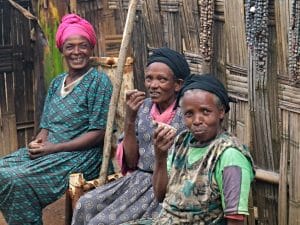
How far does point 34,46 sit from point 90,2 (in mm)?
1019

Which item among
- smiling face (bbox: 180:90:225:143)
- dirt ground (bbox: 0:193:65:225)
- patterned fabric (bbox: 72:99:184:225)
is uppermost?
smiling face (bbox: 180:90:225:143)

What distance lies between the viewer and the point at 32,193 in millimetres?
4480

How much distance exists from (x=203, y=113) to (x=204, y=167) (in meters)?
0.26

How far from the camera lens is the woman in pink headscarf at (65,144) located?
4.47m

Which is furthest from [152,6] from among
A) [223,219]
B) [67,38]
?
[223,219]

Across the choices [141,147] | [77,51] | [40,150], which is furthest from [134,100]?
[40,150]

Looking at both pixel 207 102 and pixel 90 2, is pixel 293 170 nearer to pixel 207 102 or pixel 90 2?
pixel 207 102

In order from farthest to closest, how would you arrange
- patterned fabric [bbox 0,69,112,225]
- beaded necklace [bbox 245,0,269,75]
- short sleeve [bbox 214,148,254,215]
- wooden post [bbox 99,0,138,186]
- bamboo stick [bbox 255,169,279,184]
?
patterned fabric [bbox 0,69,112,225], wooden post [bbox 99,0,138,186], bamboo stick [bbox 255,169,279,184], beaded necklace [bbox 245,0,269,75], short sleeve [bbox 214,148,254,215]

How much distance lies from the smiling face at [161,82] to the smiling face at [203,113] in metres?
0.60

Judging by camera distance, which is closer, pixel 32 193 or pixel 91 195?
pixel 91 195

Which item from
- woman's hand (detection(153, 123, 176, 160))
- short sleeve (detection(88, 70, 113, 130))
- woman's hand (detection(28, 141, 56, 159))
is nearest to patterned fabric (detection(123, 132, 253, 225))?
woman's hand (detection(153, 123, 176, 160))

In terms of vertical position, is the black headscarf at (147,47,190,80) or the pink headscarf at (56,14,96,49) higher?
the pink headscarf at (56,14,96,49)

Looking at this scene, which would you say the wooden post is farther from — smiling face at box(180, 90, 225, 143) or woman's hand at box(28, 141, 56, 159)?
smiling face at box(180, 90, 225, 143)

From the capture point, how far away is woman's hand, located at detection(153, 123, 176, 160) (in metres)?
3.07
